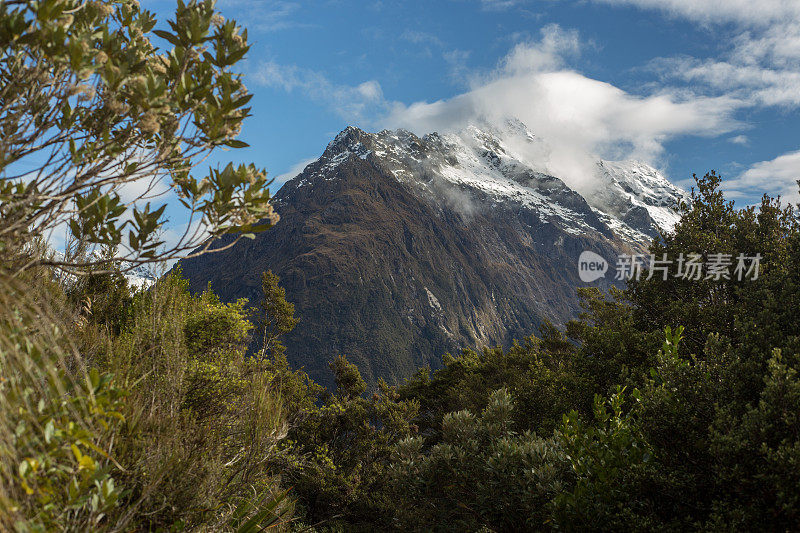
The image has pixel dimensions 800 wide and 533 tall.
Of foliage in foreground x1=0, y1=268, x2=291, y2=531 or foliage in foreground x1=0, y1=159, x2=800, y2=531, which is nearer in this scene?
foliage in foreground x1=0, y1=268, x2=291, y2=531

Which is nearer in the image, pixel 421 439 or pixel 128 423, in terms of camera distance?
pixel 128 423

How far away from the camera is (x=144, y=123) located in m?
2.29

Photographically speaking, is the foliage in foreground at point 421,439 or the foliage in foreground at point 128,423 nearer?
the foliage in foreground at point 128,423

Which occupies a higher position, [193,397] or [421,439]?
[193,397]

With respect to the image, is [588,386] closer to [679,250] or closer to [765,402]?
[679,250]

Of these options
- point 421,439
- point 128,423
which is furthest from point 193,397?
point 421,439

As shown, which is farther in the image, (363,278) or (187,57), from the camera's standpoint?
(363,278)

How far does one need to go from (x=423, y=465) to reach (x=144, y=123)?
6.75 m

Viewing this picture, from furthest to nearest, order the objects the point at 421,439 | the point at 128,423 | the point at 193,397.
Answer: the point at 421,439 → the point at 193,397 → the point at 128,423

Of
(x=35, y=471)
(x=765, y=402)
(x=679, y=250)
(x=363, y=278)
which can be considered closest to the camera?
(x=35, y=471)

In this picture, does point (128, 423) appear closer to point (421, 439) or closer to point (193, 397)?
point (193, 397)

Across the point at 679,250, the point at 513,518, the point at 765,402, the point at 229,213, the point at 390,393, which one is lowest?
the point at 390,393

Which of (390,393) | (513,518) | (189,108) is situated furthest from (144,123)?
(390,393)

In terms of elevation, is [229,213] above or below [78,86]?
below
